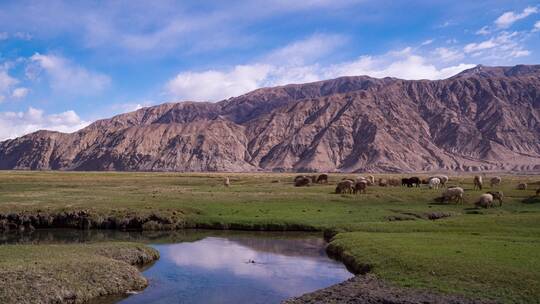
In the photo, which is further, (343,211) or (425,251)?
(343,211)

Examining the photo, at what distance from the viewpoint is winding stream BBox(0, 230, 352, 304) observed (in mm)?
23953

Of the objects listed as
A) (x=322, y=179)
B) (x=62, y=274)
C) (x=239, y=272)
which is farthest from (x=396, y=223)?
(x=322, y=179)

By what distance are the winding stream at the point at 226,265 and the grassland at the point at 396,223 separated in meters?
2.32

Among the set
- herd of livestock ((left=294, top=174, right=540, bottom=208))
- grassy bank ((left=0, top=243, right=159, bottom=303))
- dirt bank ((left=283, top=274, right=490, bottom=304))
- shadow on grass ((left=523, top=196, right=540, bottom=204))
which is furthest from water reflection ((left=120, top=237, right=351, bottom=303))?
shadow on grass ((left=523, top=196, right=540, bottom=204))

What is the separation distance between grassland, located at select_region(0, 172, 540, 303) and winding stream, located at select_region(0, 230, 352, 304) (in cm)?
232

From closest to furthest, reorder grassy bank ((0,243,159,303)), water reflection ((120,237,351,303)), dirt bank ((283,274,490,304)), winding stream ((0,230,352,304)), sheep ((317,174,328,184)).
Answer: dirt bank ((283,274,490,304))
grassy bank ((0,243,159,303))
water reflection ((120,237,351,303))
winding stream ((0,230,352,304))
sheep ((317,174,328,184))

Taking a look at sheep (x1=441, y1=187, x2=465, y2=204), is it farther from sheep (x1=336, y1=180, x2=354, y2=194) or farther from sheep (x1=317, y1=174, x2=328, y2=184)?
sheep (x1=317, y1=174, x2=328, y2=184)

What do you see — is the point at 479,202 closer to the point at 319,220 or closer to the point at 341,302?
the point at 319,220

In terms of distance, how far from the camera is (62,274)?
23.0 meters

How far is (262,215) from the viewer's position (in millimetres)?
47812

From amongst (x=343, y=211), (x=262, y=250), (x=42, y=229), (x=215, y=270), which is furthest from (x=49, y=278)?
(x=343, y=211)

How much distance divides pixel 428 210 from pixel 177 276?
95.5ft

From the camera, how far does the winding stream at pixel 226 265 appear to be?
2395cm

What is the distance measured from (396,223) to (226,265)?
1610 centimetres
